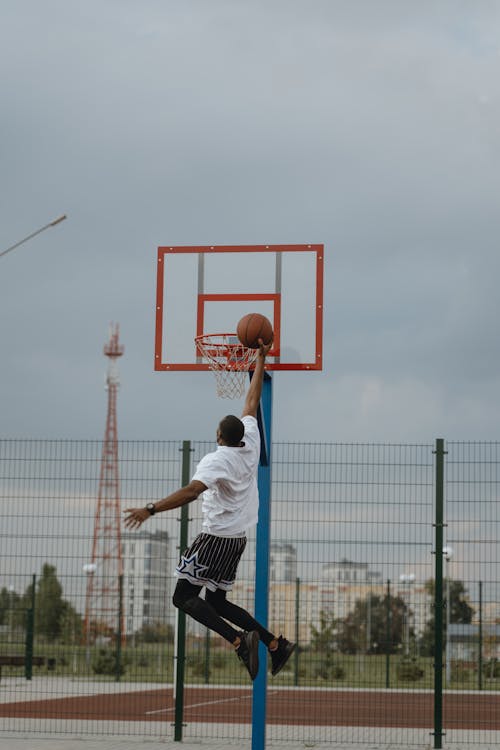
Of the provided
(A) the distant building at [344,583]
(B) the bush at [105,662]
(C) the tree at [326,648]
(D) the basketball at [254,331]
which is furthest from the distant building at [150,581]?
(B) the bush at [105,662]

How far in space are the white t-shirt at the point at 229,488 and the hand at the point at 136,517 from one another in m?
Answer: 0.64

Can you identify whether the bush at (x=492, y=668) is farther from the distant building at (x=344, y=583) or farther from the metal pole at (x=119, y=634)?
the metal pole at (x=119, y=634)

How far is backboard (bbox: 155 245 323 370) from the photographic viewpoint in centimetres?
1005

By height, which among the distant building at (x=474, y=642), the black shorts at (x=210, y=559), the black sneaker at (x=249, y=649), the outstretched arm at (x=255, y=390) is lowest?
the distant building at (x=474, y=642)

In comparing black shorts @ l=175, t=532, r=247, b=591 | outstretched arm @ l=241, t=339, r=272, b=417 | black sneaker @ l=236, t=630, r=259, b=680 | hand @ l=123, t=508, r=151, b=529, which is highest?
outstretched arm @ l=241, t=339, r=272, b=417

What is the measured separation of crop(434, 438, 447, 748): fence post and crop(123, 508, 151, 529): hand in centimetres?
508

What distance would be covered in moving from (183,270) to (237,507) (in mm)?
3082

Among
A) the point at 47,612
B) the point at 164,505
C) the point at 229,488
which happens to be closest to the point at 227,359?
the point at 229,488

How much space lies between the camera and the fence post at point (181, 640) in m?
12.0

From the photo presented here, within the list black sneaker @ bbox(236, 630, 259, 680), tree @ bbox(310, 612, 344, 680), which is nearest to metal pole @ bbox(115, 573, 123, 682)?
tree @ bbox(310, 612, 344, 680)

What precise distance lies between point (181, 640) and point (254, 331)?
14.0 feet

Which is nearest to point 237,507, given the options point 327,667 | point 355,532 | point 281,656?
point 281,656

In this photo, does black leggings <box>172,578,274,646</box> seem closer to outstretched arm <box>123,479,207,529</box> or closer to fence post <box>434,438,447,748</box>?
outstretched arm <box>123,479,207,529</box>

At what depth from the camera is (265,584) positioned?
31.4 ft
